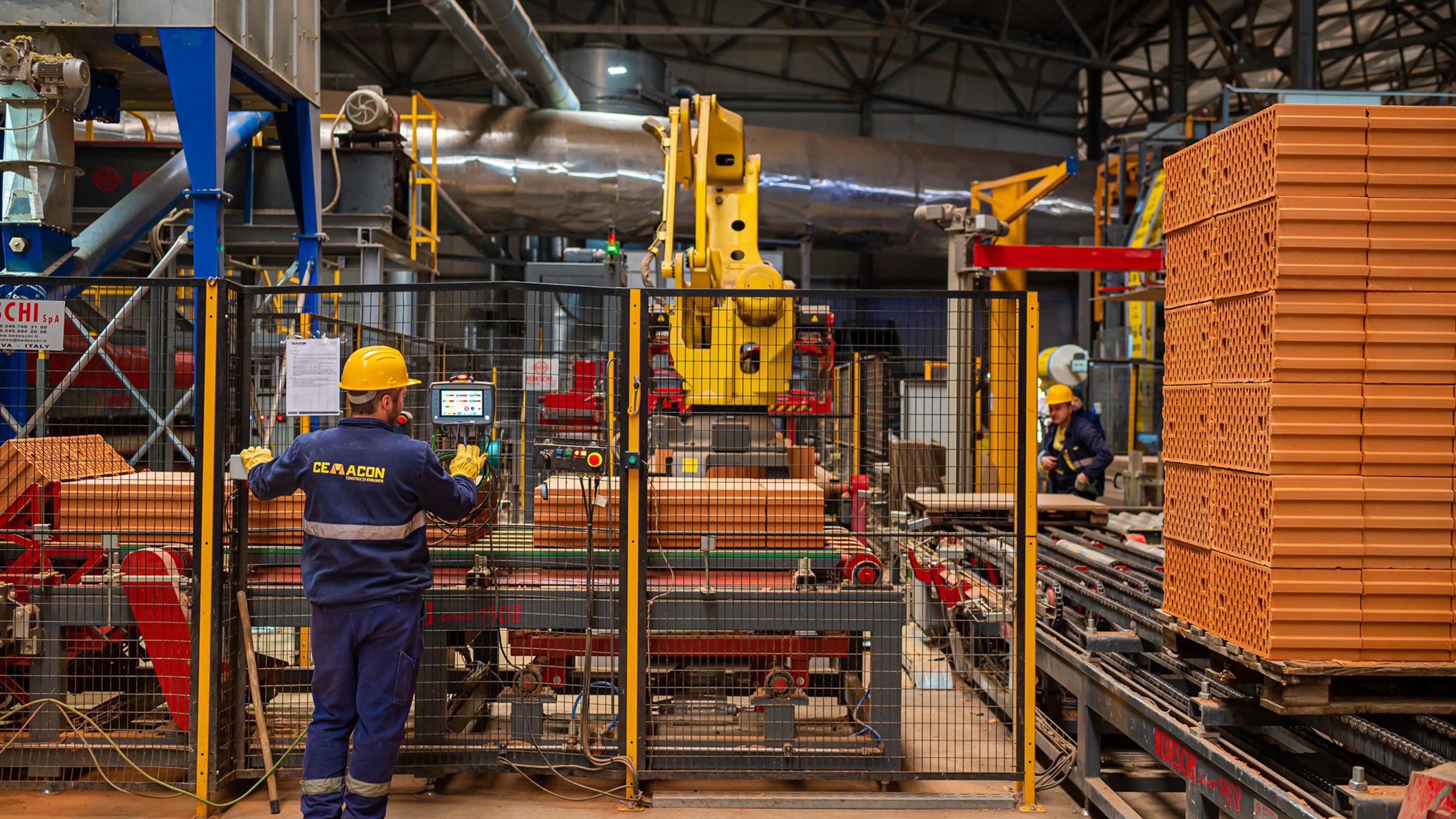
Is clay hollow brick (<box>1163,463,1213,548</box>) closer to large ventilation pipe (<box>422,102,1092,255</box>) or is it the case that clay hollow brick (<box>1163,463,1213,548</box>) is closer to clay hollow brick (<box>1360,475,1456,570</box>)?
clay hollow brick (<box>1360,475,1456,570</box>)

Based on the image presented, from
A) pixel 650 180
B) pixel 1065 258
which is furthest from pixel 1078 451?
pixel 650 180

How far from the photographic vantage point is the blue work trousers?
382 centimetres

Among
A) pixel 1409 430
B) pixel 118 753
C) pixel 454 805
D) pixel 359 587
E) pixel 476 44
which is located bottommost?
pixel 454 805

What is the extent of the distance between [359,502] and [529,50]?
9.86 m

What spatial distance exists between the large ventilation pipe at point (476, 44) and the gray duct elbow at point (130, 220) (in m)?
4.58

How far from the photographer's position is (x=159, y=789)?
4488 mm

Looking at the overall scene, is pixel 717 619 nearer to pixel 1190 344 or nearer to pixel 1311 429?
pixel 1190 344

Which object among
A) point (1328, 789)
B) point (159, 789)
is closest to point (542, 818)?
point (159, 789)

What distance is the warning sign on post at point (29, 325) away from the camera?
173 inches

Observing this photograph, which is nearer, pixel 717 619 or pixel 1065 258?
pixel 717 619

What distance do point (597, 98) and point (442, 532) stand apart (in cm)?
1279

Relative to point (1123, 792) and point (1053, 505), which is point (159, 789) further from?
point (1053, 505)

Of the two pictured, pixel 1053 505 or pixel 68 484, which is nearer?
pixel 68 484

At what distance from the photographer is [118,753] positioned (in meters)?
4.52
